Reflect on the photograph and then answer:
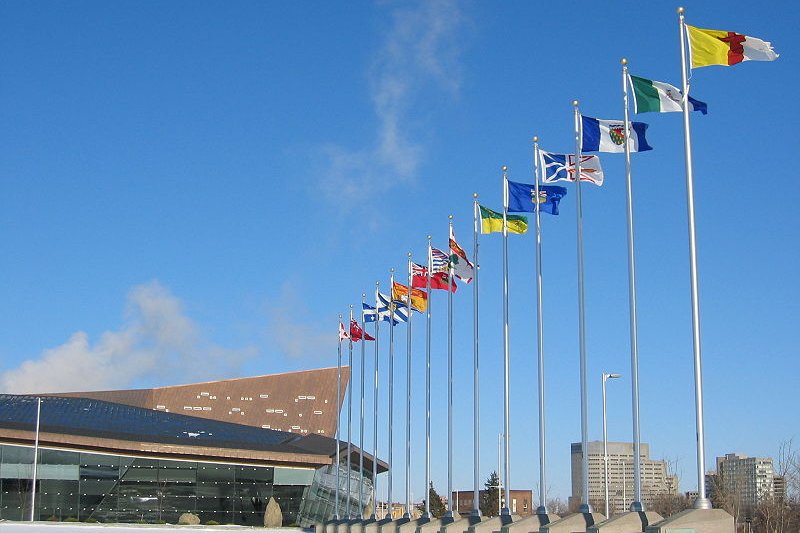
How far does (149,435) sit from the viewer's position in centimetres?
5828

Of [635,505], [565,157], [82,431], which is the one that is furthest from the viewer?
[82,431]

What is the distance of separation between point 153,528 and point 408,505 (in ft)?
54.4

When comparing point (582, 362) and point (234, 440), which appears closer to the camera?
point (582, 362)

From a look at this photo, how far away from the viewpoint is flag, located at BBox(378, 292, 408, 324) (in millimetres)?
43906

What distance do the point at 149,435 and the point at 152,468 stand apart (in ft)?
6.20

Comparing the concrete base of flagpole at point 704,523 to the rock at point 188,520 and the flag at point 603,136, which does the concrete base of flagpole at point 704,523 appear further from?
the rock at point 188,520

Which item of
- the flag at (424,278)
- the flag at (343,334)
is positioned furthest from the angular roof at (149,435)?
the flag at (424,278)

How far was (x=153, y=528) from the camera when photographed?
52469 mm

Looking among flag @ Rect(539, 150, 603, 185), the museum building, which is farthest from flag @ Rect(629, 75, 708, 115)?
the museum building

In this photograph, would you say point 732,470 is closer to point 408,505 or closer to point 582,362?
point 408,505

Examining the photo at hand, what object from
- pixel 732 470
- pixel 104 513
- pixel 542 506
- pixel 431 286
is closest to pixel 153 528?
pixel 104 513

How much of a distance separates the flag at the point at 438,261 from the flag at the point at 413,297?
271 cm

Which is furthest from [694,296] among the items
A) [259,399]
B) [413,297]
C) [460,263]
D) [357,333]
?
[259,399]

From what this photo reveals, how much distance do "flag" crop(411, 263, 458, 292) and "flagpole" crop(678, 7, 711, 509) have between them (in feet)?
60.8
